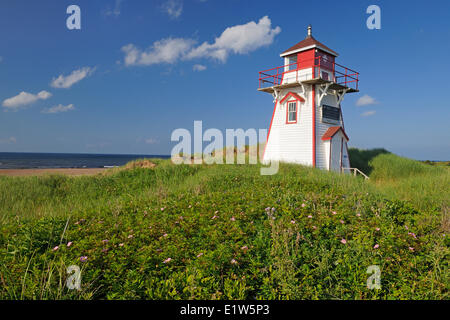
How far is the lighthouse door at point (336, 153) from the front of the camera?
20.5 metres

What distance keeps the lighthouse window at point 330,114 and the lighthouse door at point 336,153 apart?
58.2 inches

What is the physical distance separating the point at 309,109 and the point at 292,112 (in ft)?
4.47

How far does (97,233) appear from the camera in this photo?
6.19 metres

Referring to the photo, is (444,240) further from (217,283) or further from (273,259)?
(217,283)

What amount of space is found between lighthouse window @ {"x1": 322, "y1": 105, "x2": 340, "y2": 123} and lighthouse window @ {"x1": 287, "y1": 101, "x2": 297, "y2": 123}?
2045mm

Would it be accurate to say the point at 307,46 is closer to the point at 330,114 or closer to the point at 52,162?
the point at 330,114

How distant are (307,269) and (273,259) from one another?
573 millimetres

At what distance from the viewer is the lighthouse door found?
807 inches

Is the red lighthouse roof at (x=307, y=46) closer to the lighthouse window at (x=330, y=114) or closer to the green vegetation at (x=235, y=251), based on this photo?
the lighthouse window at (x=330, y=114)

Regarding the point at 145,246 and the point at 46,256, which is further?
the point at 145,246

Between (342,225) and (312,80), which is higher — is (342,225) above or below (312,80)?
below

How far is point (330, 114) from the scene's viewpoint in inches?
841

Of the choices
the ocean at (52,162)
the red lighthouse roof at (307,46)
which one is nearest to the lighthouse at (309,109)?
the red lighthouse roof at (307,46)
